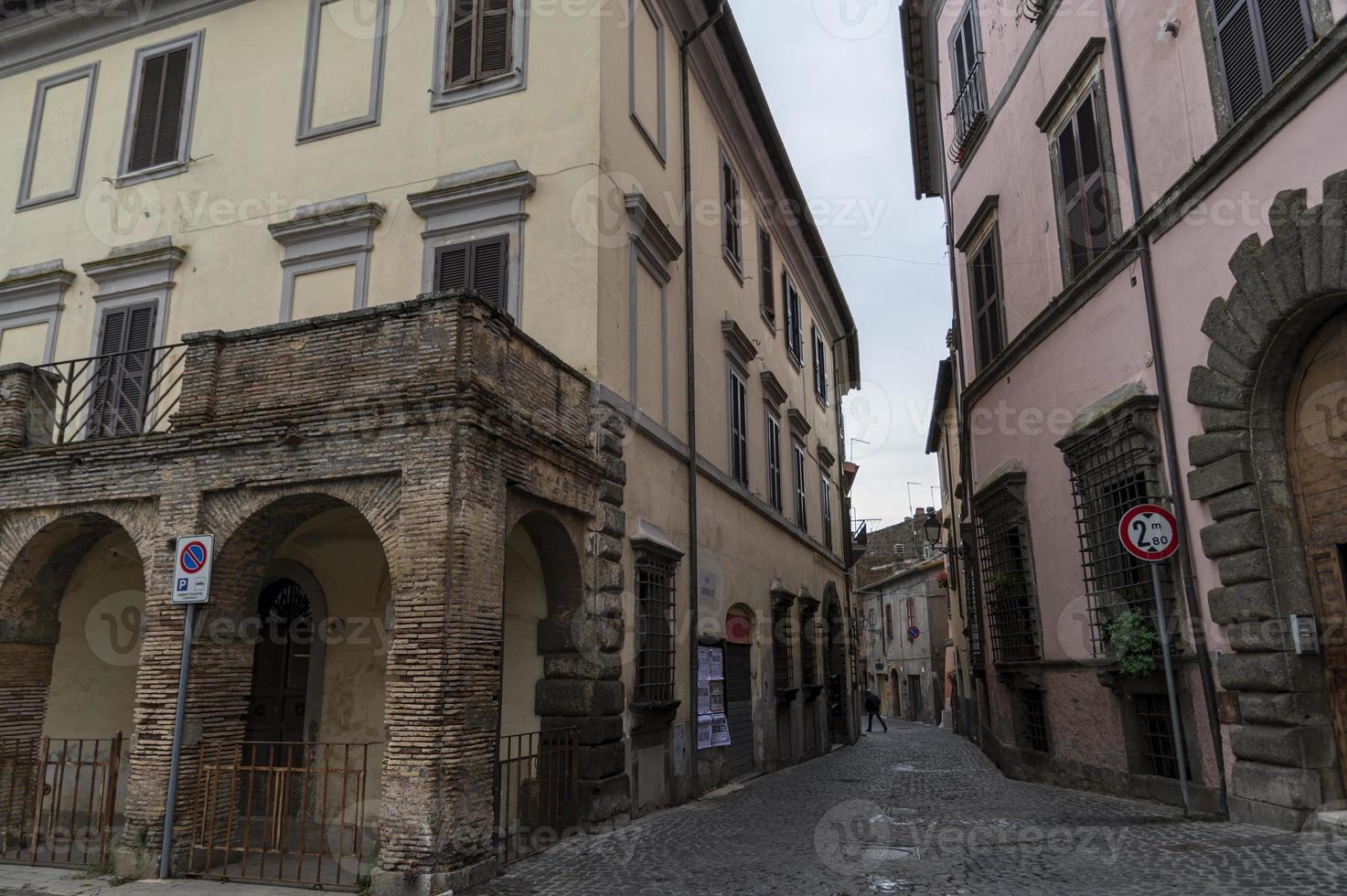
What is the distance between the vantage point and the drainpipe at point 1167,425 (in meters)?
8.47

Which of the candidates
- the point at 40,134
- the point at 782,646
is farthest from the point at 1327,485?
the point at 40,134

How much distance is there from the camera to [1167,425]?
9094 mm

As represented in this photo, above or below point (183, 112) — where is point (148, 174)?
below

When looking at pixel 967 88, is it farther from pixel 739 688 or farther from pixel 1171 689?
pixel 1171 689

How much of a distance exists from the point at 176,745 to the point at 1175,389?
918 centimetres

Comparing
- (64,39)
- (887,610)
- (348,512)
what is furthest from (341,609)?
(887,610)

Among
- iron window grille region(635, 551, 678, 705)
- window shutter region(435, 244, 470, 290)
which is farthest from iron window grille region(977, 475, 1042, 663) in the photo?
window shutter region(435, 244, 470, 290)

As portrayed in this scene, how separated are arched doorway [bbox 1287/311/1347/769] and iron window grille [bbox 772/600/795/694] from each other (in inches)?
409

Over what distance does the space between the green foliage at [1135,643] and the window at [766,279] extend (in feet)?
34.4

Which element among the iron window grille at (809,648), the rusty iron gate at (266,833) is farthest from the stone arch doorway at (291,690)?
the iron window grille at (809,648)

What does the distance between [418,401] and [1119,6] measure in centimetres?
828

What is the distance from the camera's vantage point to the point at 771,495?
1842 cm

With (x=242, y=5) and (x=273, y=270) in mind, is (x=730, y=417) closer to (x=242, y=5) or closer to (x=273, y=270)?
(x=273, y=270)

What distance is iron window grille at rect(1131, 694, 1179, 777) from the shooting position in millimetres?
9461
